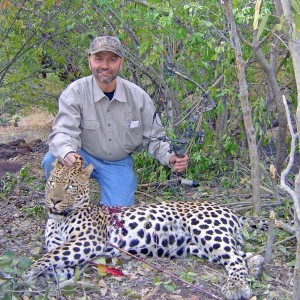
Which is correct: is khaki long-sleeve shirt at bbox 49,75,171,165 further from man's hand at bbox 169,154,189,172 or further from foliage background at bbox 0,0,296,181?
foliage background at bbox 0,0,296,181

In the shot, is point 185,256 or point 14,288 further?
point 185,256

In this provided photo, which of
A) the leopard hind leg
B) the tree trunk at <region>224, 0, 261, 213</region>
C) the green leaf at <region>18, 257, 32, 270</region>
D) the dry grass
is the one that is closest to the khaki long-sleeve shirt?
the tree trunk at <region>224, 0, 261, 213</region>

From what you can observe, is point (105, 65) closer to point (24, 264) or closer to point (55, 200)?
point (55, 200)

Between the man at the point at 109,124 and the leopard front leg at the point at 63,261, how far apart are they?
118cm

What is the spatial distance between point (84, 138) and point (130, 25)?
64.8 inches

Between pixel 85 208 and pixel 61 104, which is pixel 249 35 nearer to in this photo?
pixel 61 104

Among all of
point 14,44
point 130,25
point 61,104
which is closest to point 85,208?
point 61,104

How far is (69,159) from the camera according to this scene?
5.07 m

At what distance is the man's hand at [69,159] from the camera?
504 cm

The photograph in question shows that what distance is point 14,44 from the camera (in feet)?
25.0

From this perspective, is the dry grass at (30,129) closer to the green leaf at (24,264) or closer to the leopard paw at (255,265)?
the green leaf at (24,264)

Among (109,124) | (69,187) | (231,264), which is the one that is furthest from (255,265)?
(109,124)

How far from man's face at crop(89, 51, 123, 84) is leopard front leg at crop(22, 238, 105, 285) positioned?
5.65 feet

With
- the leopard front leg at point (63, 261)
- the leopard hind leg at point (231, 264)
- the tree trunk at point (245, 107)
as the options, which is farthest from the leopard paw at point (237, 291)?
the tree trunk at point (245, 107)
